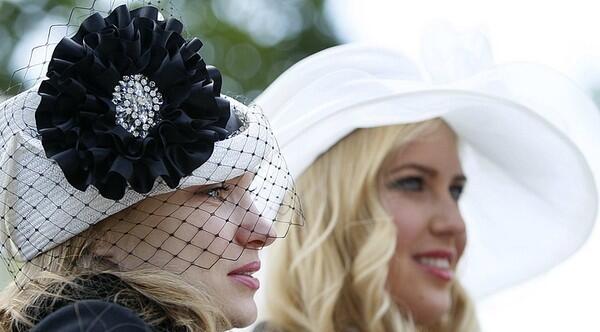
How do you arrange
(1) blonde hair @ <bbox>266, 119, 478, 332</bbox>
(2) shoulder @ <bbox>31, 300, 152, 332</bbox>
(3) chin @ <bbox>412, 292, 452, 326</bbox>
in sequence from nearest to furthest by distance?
(2) shoulder @ <bbox>31, 300, 152, 332</bbox> < (1) blonde hair @ <bbox>266, 119, 478, 332</bbox> < (3) chin @ <bbox>412, 292, 452, 326</bbox>

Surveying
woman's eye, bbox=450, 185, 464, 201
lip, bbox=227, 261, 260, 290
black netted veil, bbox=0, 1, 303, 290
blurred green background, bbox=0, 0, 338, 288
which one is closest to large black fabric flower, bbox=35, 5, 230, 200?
black netted veil, bbox=0, 1, 303, 290

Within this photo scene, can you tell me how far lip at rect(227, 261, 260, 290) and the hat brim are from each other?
40.5 inches

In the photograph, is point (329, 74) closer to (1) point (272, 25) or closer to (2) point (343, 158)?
(2) point (343, 158)

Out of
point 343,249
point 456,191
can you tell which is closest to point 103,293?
point 343,249

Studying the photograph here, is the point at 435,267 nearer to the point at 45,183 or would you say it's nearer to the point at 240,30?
the point at 45,183

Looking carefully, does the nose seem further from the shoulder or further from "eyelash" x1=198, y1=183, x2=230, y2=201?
the shoulder

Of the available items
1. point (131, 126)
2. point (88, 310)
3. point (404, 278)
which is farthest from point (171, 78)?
point (404, 278)

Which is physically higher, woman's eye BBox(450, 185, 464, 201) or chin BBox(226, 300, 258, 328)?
woman's eye BBox(450, 185, 464, 201)

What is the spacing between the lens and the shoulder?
1921 millimetres

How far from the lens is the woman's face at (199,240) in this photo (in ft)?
7.36

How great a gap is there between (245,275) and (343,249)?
1147 millimetres

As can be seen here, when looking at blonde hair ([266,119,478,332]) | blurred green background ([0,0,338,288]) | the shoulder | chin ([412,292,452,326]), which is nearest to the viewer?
the shoulder

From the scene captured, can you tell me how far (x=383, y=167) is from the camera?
137 inches

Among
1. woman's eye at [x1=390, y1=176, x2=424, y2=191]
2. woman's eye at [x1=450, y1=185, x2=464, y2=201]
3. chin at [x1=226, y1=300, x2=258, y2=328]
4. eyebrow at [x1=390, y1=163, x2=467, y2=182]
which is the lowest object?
chin at [x1=226, y1=300, x2=258, y2=328]
